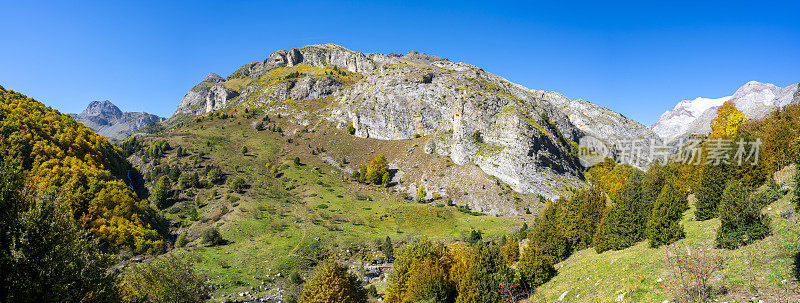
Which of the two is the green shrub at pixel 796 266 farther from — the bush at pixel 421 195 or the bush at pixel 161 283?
the bush at pixel 421 195

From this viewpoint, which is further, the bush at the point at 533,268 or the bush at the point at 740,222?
the bush at the point at 533,268

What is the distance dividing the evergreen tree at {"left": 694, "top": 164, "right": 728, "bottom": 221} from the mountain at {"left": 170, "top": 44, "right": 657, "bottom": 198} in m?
58.3

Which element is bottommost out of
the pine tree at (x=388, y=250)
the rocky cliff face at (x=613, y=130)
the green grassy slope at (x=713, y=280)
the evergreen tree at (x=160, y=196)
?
the pine tree at (x=388, y=250)

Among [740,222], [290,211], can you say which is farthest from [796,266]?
[290,211]

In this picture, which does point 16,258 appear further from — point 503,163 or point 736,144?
point 503,163

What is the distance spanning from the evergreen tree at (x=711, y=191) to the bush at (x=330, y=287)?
2817cm

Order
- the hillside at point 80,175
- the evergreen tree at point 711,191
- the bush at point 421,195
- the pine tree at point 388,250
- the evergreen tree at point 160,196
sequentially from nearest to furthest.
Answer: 1. the evergreen tree at point 711,191
2. the hillside at point 80,175
3. the pine tree at point 388,250
4. the evergreen tree at point 160,196
5. the bush at point 421,195

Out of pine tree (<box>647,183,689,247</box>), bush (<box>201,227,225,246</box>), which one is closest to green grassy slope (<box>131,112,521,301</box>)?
bush (<box>201,227,225,246</box>)

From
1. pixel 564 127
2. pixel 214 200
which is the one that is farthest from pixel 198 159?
pixel 564 127

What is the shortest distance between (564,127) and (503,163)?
5708cm

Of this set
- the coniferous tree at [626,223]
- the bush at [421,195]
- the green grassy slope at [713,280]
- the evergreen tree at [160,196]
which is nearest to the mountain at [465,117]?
the bush at [421,195]

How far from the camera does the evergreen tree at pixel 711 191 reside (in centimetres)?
2170

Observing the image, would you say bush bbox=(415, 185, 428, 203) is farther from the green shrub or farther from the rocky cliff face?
→ the rocky cliff face

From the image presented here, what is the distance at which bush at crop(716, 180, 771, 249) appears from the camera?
14.8m
